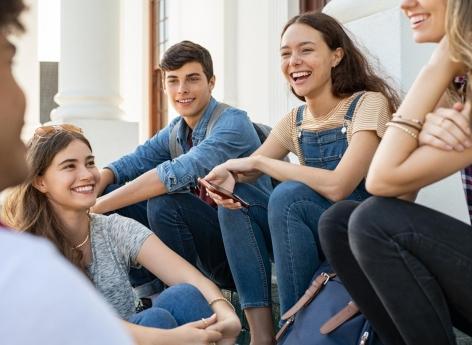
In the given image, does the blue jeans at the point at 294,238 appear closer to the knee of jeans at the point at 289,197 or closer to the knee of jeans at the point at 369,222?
the knee of jeans at the point at 289,197

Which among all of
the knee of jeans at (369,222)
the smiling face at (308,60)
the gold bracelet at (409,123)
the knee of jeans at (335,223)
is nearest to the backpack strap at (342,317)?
the knee of jeans at (335,223)

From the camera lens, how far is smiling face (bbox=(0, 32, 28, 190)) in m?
0.74

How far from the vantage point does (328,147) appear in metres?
2.96

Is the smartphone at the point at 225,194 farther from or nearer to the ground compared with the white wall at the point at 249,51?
nearer to the ground

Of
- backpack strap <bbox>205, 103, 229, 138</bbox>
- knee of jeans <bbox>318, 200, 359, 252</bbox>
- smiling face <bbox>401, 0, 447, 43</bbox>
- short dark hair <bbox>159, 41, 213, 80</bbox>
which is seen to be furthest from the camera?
short dark hair <bbox>159, 41, 213, 80</bbox>

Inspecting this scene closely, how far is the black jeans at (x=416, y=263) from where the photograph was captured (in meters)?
1.97

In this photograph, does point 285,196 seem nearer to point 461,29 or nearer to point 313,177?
point 313,177

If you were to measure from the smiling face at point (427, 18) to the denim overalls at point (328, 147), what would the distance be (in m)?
0.55

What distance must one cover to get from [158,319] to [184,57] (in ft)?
5.81

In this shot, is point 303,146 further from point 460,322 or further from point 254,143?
point 460,322

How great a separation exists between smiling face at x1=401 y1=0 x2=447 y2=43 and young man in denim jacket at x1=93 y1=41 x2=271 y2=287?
1.12m

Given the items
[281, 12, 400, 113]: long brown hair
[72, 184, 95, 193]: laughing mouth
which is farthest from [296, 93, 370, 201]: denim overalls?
[72, 184, 95, 193]: laughing mouth

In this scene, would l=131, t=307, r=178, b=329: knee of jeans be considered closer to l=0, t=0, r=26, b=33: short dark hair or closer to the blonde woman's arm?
the blonde woman's arm

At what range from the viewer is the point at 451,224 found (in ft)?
6.53
